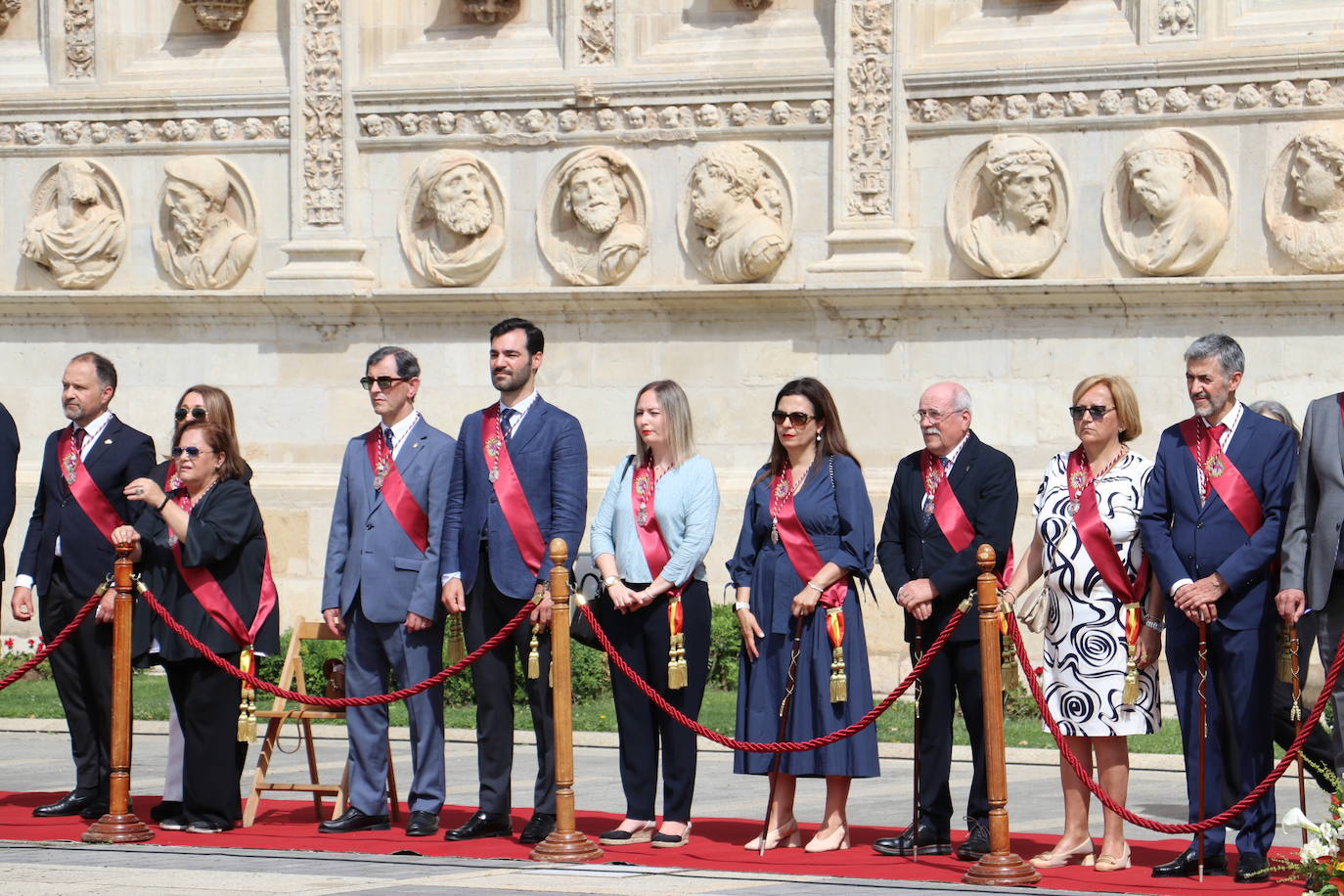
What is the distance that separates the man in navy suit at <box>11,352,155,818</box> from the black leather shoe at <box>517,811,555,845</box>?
1.97 metres

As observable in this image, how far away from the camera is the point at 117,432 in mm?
9703

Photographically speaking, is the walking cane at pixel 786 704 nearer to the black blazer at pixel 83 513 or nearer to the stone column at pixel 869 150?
the black blazer at pixel 83 513

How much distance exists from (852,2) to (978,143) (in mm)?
1168

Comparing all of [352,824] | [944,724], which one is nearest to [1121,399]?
[944,724]

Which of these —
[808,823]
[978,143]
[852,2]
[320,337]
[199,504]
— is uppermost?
[852,2]

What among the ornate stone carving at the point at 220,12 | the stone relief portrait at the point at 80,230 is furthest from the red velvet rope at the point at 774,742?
the ornate stone carving at the point at 220,12

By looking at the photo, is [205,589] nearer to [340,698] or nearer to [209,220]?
[340,698]

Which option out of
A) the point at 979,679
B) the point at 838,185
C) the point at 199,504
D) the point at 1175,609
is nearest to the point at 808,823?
the point at 979,679

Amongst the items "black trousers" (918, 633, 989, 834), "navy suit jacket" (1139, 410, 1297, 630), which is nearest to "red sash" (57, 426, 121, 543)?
"black trousers" (918, 633, 989, 834)

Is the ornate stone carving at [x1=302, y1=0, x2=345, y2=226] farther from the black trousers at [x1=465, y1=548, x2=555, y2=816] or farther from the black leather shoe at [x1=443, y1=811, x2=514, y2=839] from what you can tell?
the black leather shoe at [x1=443, y1=811, x2=514, y2=839]

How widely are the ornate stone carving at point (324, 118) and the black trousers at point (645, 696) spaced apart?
22.7 feet

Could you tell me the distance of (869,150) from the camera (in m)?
14.0

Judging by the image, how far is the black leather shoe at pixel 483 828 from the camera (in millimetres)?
8773

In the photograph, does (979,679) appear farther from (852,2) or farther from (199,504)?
(852,2)
